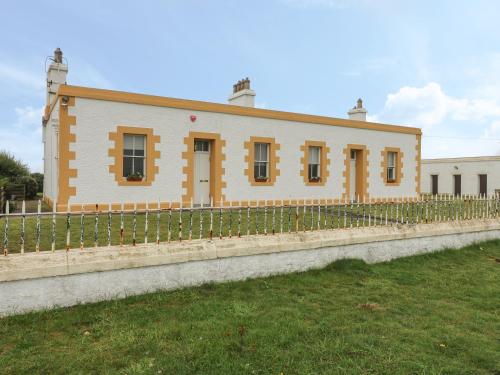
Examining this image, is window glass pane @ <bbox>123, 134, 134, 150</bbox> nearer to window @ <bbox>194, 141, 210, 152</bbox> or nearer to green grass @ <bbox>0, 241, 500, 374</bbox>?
window @ <bbox>194, 141, 210, 152</bbox>

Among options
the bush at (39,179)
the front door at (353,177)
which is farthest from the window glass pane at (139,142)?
the bush at (39,179)

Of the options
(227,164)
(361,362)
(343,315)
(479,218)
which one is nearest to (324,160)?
(227,164)

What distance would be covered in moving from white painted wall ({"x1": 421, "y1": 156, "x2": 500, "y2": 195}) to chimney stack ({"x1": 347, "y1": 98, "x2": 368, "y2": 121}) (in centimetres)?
1858

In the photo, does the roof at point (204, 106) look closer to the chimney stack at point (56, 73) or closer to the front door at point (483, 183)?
the chimney stack at point (56, 73)

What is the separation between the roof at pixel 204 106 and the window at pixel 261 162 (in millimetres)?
1237

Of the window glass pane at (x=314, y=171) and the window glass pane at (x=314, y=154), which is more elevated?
the window glass pane at (x=314, y=154)

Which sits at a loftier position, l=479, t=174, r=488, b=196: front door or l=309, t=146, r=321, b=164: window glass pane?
l=309, t=146, r=321, b=164: window glass pane

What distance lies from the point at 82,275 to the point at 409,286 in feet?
17.3

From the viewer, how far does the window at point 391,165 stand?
62.2 ft

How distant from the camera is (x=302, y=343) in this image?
4.07m

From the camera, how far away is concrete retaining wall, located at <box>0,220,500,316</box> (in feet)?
15.8

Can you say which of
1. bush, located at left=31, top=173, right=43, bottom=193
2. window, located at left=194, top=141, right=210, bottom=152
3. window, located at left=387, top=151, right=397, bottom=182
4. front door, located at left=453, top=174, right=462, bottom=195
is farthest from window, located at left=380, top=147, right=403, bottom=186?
bush, located at left=31, top=173, right=43, bottom=193

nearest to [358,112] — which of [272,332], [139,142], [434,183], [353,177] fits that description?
[353,177]

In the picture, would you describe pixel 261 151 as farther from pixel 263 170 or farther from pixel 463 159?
pixel 463 159
